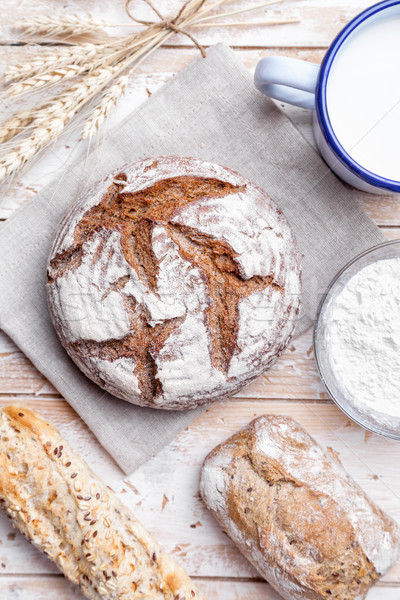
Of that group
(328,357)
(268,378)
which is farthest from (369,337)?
(268,378)

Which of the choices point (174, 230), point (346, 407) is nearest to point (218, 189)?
point (174, 230)

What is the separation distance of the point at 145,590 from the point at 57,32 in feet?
4.21

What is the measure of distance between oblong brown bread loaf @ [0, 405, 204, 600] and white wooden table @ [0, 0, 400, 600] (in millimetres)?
119

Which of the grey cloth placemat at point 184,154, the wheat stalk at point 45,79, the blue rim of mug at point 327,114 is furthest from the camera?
the grey cloth placemat at point 184,154

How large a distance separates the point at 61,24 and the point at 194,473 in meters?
1.12

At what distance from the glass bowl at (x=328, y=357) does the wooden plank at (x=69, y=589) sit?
0.49 meters

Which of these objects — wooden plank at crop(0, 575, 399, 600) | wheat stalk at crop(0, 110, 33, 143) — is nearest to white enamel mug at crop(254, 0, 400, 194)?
wheat stalk at crop(0, 110, 33, 143)

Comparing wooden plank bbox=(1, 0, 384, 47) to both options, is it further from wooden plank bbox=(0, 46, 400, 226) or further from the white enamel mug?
the white enamel mug

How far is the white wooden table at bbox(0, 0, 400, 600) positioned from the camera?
1.33m

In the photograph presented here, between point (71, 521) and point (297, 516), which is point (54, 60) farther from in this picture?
point (297, 516)

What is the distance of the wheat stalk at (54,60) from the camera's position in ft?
3.91

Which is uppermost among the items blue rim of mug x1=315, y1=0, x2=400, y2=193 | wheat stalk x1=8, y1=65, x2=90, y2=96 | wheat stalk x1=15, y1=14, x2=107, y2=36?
→ wheat stalk x1=15, y1=14, x2=107, y2=36

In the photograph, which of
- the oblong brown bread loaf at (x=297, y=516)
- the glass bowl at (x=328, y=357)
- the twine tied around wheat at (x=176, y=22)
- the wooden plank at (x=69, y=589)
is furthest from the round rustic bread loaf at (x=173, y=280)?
the wooden plank at (x=69, y=589)

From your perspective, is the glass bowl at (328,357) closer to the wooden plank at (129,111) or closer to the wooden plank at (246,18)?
the wooden plank at (129,111)
